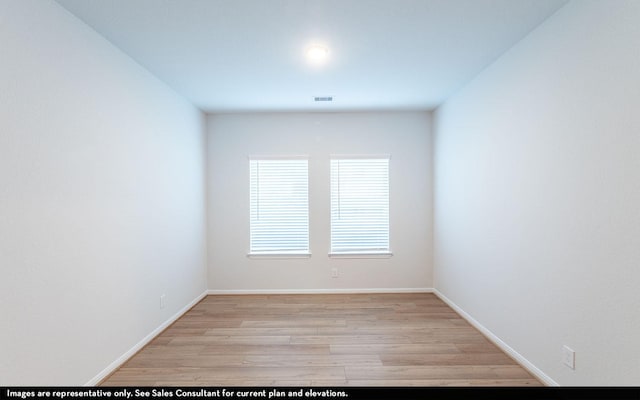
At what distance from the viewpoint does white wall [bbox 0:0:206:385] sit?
5.65 ft

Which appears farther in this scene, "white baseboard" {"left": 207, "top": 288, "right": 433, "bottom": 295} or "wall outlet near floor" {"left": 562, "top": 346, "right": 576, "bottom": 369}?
"white baseboard" {"left": 207, "top": 288, "right": 433, "bottom": 295}

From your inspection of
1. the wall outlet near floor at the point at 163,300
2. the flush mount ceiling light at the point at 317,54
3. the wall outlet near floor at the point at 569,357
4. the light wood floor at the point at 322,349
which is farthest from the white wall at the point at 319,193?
the wall outlet near floor at the point at 569,357

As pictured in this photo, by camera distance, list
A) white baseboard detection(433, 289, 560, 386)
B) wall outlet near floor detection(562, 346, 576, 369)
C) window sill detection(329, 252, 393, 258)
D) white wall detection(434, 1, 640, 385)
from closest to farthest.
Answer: white wall detection(434, 1, 640, 385)
wall outlet near floor detection(562, 346, 576, 369)
white baseboard detection(433, 289, 560, 386)
window sill detection(329, 252, 393, 258)

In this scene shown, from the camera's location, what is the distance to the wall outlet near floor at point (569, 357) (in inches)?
80.0

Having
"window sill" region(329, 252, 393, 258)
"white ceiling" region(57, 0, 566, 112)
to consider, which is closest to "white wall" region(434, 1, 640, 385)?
"white ceiling" region(57, 0, 566, 112)

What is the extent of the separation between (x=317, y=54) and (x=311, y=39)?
0.25 metres

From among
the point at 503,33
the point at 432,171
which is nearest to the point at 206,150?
the point at 432,171

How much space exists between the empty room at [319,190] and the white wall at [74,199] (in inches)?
0.6

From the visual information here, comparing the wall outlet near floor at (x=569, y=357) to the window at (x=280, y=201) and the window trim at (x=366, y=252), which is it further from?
the window at (x=280, y=201)

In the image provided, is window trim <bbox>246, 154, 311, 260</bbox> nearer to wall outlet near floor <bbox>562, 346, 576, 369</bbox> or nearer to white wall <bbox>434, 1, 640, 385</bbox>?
white wall <bbox>434, 1, 640, 385</bbox>

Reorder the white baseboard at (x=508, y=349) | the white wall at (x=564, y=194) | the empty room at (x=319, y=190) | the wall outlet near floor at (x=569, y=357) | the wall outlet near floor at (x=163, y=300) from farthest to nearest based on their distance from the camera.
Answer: the wall outlet near floor at (x=163, y=300) → the white baseboard at (x=508, y=349) → the wall outlet near floor at (x=569, y=357) → the empty room at (x=319, y=190) → the white wall at (x=564, y=194)

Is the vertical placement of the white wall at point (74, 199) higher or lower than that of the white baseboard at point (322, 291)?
higher

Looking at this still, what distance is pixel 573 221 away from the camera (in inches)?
80.0

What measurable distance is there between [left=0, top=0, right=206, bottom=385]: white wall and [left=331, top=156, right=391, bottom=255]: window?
2400 millimetres
